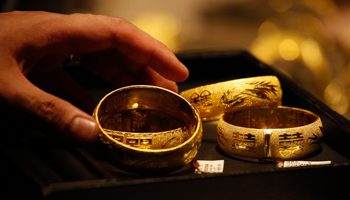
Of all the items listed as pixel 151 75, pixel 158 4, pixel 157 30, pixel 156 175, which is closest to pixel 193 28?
pixel 158 4

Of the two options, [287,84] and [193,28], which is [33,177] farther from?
[193,28]

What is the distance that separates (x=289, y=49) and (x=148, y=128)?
2.17 feet

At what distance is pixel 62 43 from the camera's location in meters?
0.63

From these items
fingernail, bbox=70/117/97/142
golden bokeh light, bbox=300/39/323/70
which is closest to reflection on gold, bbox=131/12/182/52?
golden bokeh light, bbox=300/39/323/70

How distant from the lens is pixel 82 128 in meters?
0.48

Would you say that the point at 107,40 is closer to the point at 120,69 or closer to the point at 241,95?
the point at 120,69

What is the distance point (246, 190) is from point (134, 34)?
0.36 m

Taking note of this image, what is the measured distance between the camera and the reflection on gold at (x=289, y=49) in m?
1.17

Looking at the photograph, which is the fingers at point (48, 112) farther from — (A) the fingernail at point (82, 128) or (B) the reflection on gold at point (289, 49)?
(B) the reflection on gold at point (289, 49)

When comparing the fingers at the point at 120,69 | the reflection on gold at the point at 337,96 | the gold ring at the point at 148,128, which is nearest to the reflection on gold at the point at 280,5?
the reflection on gold at the point at 337,96

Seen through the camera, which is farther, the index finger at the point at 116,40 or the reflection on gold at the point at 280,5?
the reflection on gold at the point at 280,5

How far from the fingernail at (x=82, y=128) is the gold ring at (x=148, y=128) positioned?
0.04 meters

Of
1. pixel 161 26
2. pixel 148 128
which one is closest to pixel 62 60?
pixel 148 128

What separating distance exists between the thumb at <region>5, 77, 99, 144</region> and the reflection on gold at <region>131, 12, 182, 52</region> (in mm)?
Answer: 861
